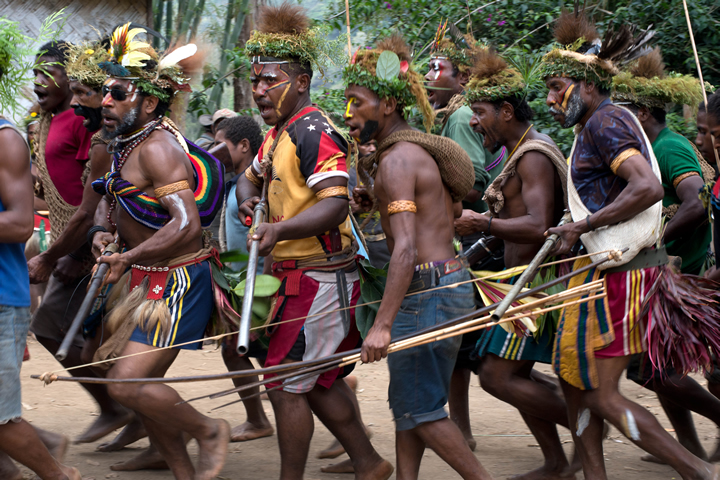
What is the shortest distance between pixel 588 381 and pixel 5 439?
265cm

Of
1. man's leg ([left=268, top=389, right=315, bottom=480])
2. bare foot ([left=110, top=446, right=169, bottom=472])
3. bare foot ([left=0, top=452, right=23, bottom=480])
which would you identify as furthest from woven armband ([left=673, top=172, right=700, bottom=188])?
bare foot ([left=0, top=452, right=23, bottom=480])

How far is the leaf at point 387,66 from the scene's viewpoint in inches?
144

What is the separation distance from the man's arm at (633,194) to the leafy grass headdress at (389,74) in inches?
38.7

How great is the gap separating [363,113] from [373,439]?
230 cm

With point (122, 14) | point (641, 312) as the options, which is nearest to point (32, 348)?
point (122, 14)

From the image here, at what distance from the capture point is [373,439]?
5043 mm

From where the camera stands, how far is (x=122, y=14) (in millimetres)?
8734

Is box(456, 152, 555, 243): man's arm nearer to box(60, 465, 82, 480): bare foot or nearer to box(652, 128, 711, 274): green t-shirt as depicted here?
box(652, 128, 711, 274): green t-shirt

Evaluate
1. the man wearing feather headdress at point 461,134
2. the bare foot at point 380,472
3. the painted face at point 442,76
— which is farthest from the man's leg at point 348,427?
the painted face at point 442,76

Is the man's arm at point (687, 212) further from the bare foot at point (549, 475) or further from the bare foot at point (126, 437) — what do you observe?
the bare foot at point (126, 437)

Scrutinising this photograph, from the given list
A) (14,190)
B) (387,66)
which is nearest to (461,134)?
(387,66)

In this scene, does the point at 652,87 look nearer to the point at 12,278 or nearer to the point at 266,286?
the point at 266,286

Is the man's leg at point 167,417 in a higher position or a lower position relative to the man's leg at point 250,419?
higher

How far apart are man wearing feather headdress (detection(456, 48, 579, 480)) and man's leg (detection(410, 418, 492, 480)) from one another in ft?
2.16
